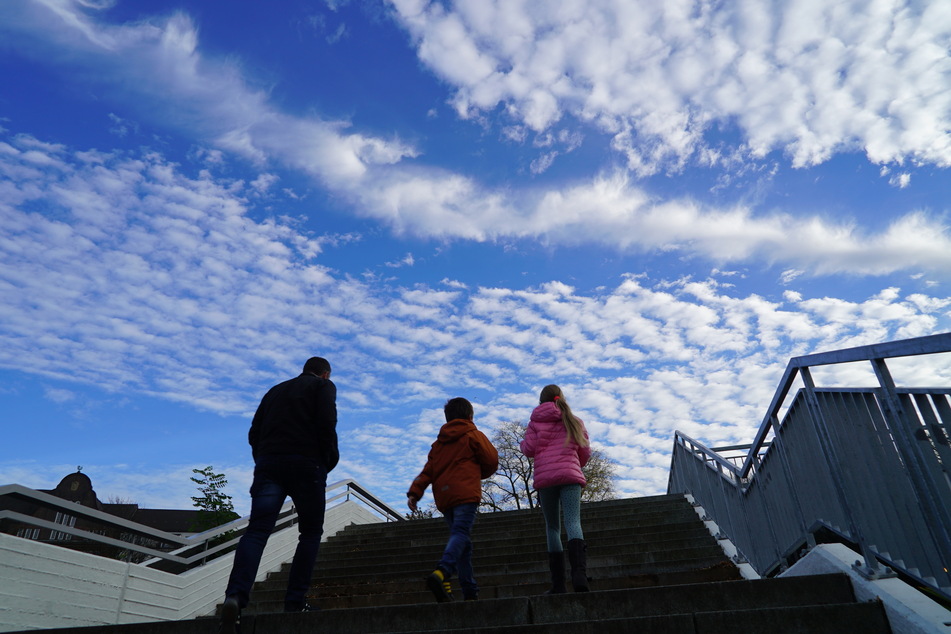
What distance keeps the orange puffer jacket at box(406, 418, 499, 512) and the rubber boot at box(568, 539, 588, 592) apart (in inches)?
29.1

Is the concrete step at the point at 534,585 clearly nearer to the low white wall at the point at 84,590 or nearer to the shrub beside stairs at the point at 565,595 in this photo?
the shrub beside stairs at the point at 565,595

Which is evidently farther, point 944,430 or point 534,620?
point 534,620

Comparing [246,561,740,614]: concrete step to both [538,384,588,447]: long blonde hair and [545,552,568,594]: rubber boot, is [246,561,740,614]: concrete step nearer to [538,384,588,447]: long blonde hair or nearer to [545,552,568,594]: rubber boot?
[545,552,568,594]: rubber boot

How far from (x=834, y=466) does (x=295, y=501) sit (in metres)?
3.19

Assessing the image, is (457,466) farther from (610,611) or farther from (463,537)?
(610,611)

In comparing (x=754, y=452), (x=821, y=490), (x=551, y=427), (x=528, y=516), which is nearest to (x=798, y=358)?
(x=821, y=490)

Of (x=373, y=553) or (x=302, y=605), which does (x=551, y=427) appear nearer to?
(x=302, y=605)

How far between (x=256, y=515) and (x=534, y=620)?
1739 millimetres

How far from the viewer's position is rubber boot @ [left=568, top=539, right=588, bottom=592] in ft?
12.8

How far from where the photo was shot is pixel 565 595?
123 inches

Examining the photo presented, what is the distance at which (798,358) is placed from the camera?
3.58 meters

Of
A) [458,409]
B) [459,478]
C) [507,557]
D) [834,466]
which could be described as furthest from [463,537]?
[507,557]

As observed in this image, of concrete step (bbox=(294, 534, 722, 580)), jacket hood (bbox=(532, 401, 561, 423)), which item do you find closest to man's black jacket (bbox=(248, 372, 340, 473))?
→ jacket hood (bbox=(532, 401, 561, 423))

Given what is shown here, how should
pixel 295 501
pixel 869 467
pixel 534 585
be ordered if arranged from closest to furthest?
pixel 869 467 < pixel 295 501 < pixel 534 585
